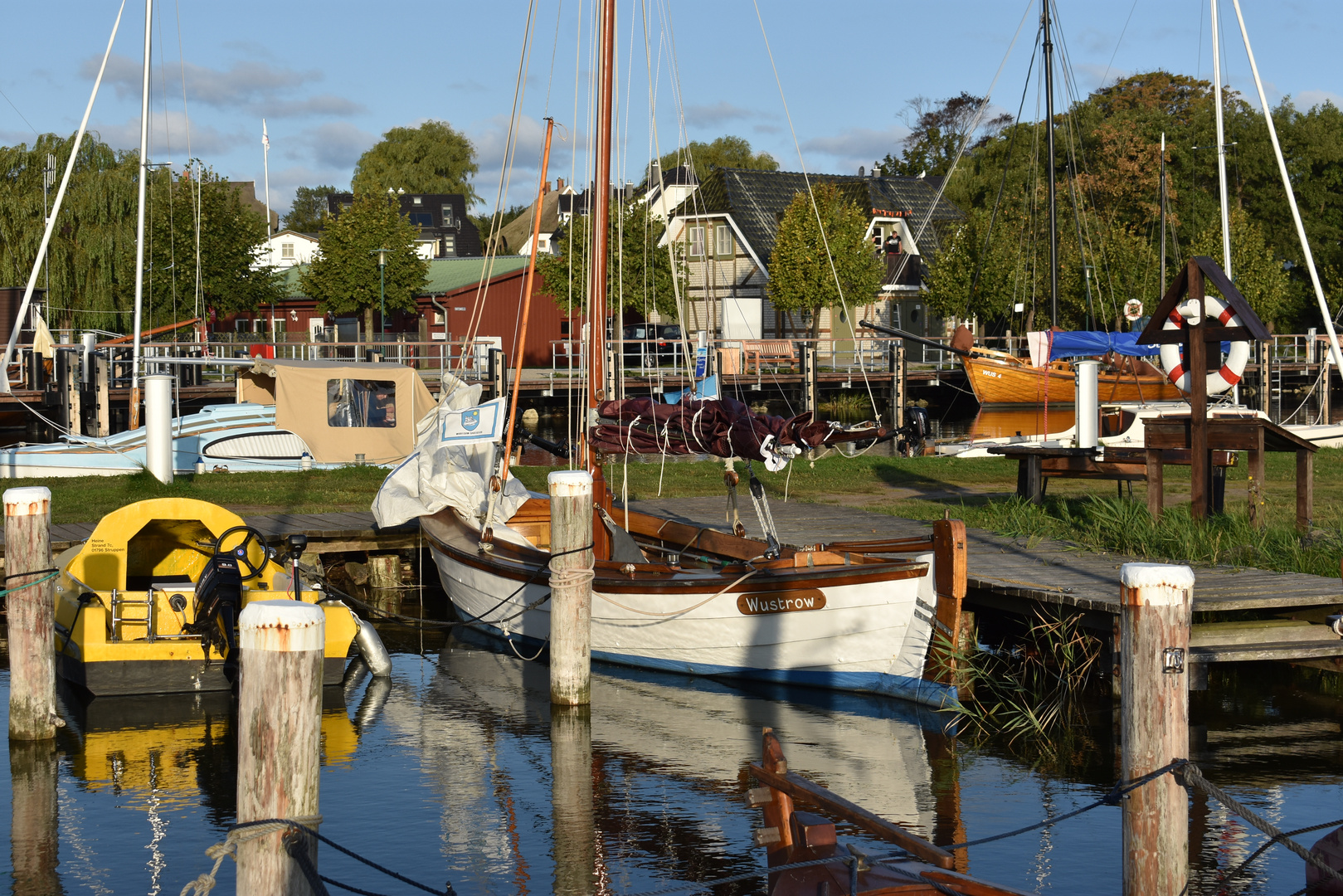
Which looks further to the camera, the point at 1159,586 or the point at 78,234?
the point at 78,234

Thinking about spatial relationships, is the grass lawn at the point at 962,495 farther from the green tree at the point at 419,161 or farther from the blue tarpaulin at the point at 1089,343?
the green tree at the point at 419,161

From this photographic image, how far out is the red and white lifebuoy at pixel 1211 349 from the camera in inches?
503

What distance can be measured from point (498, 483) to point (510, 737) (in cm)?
415

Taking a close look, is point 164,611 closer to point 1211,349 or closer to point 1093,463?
point 1093,463

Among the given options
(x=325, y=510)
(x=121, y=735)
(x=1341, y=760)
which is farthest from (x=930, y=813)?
(x=325, y=510)

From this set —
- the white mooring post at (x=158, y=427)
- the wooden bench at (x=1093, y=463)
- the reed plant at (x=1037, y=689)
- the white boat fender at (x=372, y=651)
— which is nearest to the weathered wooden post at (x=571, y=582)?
the white boat fender at (x=372, y=651)

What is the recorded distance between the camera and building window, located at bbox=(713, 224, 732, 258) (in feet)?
192

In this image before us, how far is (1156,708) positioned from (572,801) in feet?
15.3

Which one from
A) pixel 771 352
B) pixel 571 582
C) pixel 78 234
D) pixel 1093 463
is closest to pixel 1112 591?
pixel 571 582

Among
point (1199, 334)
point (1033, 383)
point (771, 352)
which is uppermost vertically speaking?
point (771, 352)

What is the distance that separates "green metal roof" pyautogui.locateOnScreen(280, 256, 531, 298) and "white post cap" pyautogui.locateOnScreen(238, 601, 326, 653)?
50.9 meters

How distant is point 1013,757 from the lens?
9.84 metres

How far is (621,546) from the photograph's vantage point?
42.8ft

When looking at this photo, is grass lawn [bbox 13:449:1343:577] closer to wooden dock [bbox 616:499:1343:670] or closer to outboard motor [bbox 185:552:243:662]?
wooden dock [bbox 616:499:1343:670]
